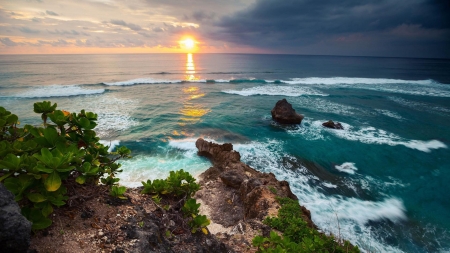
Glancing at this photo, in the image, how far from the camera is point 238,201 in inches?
357

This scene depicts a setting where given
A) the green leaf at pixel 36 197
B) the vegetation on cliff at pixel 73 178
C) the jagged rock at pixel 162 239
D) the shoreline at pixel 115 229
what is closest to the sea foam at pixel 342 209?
the shoreline at pixel 115 229

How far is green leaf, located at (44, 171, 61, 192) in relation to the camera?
2.40 metres

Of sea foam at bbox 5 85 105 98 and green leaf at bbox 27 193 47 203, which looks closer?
green leaf at bbox 27 193 47 203

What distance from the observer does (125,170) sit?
12.2m

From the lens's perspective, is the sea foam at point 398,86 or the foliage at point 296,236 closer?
the foliage at point 296,236

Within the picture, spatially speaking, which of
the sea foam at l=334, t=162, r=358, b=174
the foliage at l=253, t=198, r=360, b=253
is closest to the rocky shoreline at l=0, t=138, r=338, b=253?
the foliage at l=253, t=198, r=360, b=253

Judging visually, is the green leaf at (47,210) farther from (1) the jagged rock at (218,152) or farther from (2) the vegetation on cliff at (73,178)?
(1) the jagged rock at (218,152)

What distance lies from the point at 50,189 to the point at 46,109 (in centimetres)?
144

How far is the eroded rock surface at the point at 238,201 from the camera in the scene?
6.25 metres

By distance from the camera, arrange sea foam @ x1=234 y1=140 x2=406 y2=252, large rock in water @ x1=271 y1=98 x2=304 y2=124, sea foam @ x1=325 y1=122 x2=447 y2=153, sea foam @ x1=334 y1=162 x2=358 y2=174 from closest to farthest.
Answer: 1. sea foam @ x1=234 y1=140 x2=406 y2=252
2. sea foam @ x1=334 y1=162 x2=358 y2=174
3. sea foam @ x1=325 y1=122 x2=447 y2=153
4. large rock in water @ x1=271 y1=98 x2=304 y2=124

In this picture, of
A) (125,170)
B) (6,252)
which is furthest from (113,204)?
(125,170)

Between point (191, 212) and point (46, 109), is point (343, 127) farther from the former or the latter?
point (46, 109)

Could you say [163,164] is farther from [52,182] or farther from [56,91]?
[56,91]

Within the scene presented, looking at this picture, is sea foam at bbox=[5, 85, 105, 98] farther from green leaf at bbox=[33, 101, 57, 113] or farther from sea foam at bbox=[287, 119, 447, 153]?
green leaf at bbox=[33, 101, 57, 113]
